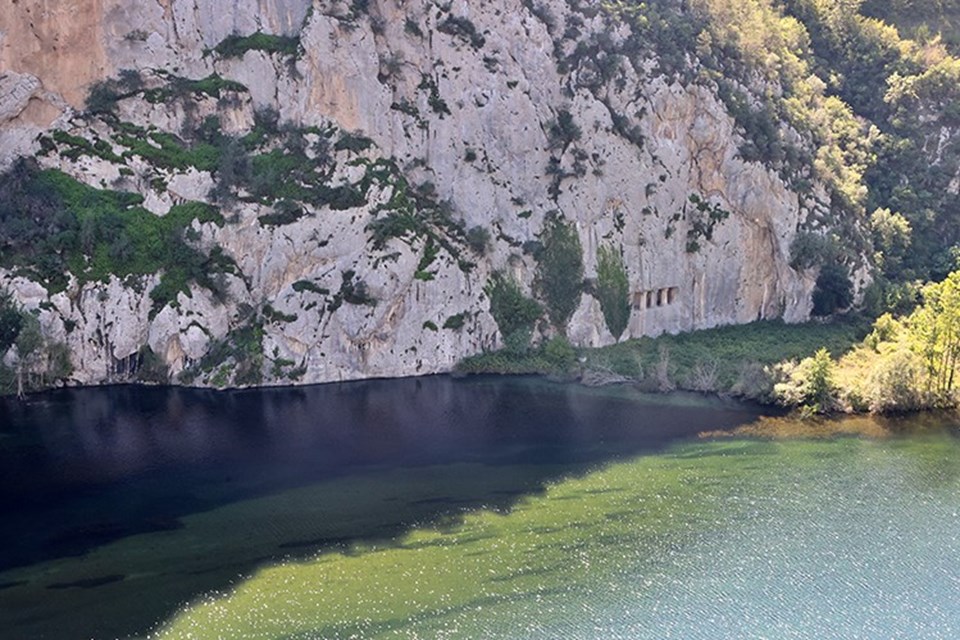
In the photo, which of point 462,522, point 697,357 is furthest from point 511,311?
point 462,522

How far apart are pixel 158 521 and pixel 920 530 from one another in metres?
31.2

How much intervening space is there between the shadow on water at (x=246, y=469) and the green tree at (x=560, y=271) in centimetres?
703

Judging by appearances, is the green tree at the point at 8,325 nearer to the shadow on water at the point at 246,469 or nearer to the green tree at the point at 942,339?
the shadow on water at the point at 246,469

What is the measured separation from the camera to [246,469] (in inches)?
1730

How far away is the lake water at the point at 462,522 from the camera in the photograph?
30.8m

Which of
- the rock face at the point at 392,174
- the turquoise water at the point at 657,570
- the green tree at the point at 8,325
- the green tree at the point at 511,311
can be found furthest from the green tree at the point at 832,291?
the green tree at the point at 8,325

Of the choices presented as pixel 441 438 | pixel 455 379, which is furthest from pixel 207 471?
pixel 455 379

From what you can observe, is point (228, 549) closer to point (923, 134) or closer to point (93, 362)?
point (93, 362)

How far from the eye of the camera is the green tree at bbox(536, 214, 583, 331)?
65.1 metres

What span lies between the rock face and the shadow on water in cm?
435

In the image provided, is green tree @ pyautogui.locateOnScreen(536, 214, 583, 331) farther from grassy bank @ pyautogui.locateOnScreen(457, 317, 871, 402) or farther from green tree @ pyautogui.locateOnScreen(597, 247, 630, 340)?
grassy bank @ pyautogui.locateOnScreen(457, 317, 871, 402)

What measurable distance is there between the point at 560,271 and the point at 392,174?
13.8 metres

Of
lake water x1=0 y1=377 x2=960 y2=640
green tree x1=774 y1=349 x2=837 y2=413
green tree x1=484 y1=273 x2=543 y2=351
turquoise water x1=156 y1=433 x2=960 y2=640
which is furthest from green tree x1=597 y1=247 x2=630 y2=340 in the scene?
turquoise water x1=156 y1=433 x2=960 y2=640

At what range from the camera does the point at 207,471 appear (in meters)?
43.5
